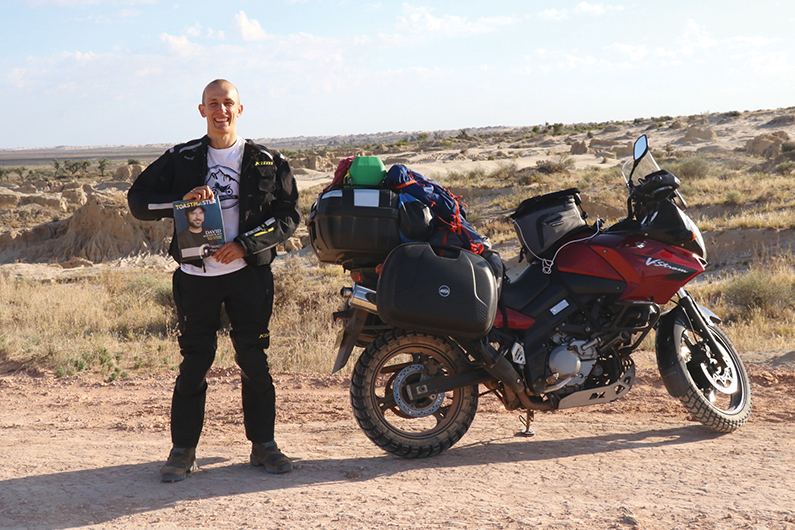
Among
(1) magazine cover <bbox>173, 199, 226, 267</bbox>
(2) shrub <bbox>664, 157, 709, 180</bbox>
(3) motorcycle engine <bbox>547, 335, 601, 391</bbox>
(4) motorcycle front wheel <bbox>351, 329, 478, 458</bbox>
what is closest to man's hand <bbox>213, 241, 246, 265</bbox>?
(1) magazine cover <bbox>173, 199, 226, 267</bbox>

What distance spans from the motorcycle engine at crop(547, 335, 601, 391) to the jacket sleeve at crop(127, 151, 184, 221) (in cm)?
250

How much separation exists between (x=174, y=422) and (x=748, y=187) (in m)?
20.1

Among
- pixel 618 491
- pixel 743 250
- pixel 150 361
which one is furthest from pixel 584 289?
pixel 743 250

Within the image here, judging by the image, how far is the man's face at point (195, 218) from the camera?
3.67 m

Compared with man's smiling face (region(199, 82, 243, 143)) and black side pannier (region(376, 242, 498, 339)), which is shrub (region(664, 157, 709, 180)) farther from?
man's smiling face (region(199, 82, 243, 143))

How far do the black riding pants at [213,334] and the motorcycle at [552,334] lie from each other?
0.51m

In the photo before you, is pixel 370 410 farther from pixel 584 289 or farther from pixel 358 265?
pixel 584 289

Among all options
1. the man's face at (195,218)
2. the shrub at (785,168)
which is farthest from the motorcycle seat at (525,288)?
the shrub at (785,168)

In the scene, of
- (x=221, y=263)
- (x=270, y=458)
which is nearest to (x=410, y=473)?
(x=270, y=458)

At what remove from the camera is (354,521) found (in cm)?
323

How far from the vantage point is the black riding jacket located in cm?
384

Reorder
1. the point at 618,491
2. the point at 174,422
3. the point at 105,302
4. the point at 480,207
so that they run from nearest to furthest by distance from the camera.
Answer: the point at 618,491
the point at 174,422
the point at 105,302
the point at 480,207

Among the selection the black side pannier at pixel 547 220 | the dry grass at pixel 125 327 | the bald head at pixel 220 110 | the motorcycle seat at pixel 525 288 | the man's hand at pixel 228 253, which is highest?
the bald head at pixel 220 110

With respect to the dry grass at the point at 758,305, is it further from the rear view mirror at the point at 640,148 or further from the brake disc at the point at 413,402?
the brake disc at the point at 413,402
